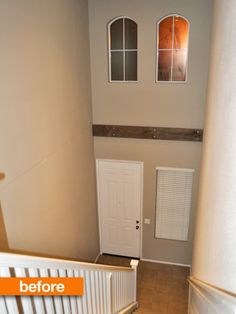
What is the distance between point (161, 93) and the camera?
553 centimetres

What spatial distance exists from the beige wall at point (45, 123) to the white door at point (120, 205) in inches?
34.0

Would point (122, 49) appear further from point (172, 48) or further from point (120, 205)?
point (120, 205)

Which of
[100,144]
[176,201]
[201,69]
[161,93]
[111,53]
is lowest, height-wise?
[176,201]

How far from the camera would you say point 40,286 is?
157cm

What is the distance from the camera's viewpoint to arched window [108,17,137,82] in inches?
212

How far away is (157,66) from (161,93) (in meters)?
0.52

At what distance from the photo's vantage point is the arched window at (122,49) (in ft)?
17.6

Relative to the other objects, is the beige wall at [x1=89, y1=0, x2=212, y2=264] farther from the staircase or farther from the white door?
the staircase

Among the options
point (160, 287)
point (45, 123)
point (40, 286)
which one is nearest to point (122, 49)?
point (45, 123)

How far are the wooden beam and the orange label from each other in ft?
13.4

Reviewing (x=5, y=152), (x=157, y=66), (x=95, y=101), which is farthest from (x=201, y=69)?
(x=5, y=152)

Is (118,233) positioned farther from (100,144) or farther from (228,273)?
(228,273)

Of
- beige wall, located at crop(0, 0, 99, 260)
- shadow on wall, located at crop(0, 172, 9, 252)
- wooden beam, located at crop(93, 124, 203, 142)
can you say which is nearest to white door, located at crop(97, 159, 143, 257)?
wooden beam, located at crop(93, 124, 203, 142)

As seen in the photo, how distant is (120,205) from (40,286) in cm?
500
